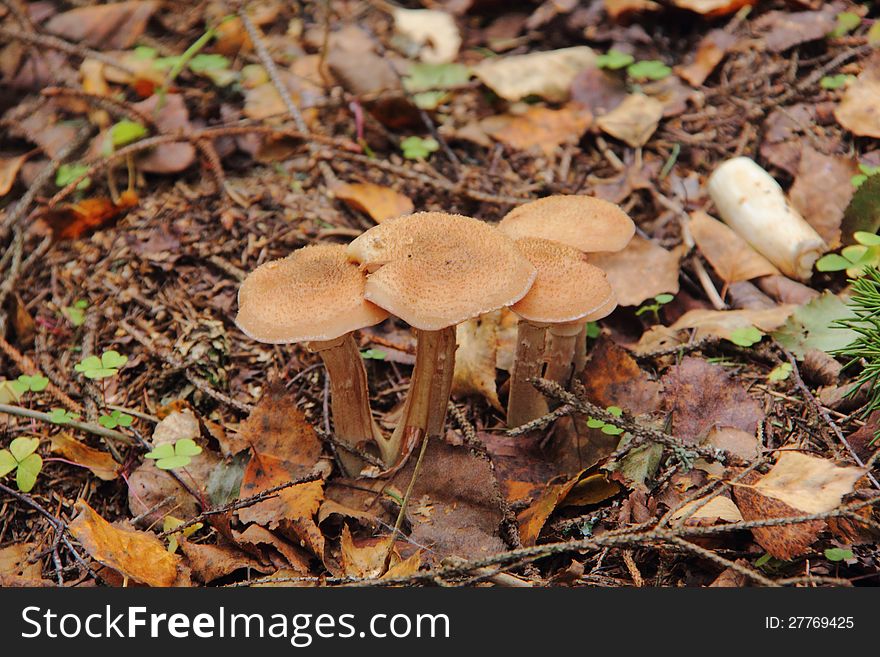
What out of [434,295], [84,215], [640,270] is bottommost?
[640,270]

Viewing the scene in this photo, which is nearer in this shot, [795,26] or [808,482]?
[808,482]

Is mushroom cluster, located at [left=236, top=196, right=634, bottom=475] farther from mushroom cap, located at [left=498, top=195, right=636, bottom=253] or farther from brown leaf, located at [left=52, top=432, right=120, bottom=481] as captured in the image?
brown leaf, located at [left=52, top=432, right=120, bottom=481]

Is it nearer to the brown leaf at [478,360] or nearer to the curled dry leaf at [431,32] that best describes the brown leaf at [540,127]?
the curled dry leaf at [431,32]

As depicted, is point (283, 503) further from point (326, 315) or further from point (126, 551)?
point (326, 315)

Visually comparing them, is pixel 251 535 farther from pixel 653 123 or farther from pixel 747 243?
pixel 653 123

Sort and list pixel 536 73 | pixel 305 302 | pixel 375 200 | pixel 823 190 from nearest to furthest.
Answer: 1. pixel 305 302
2. pixel 823 190
3. pixel 375 200
4. pixel 536 73

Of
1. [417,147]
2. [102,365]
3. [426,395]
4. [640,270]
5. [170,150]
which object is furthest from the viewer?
[417,147]

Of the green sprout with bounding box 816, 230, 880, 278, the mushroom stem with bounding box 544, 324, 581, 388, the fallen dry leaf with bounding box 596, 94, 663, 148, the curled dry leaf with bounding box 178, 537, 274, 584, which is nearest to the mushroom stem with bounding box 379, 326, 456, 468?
the mushroom stem with bounding box 544, 324, 581, 388

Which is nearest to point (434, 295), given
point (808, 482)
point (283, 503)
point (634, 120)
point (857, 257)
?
point (283, 503)
